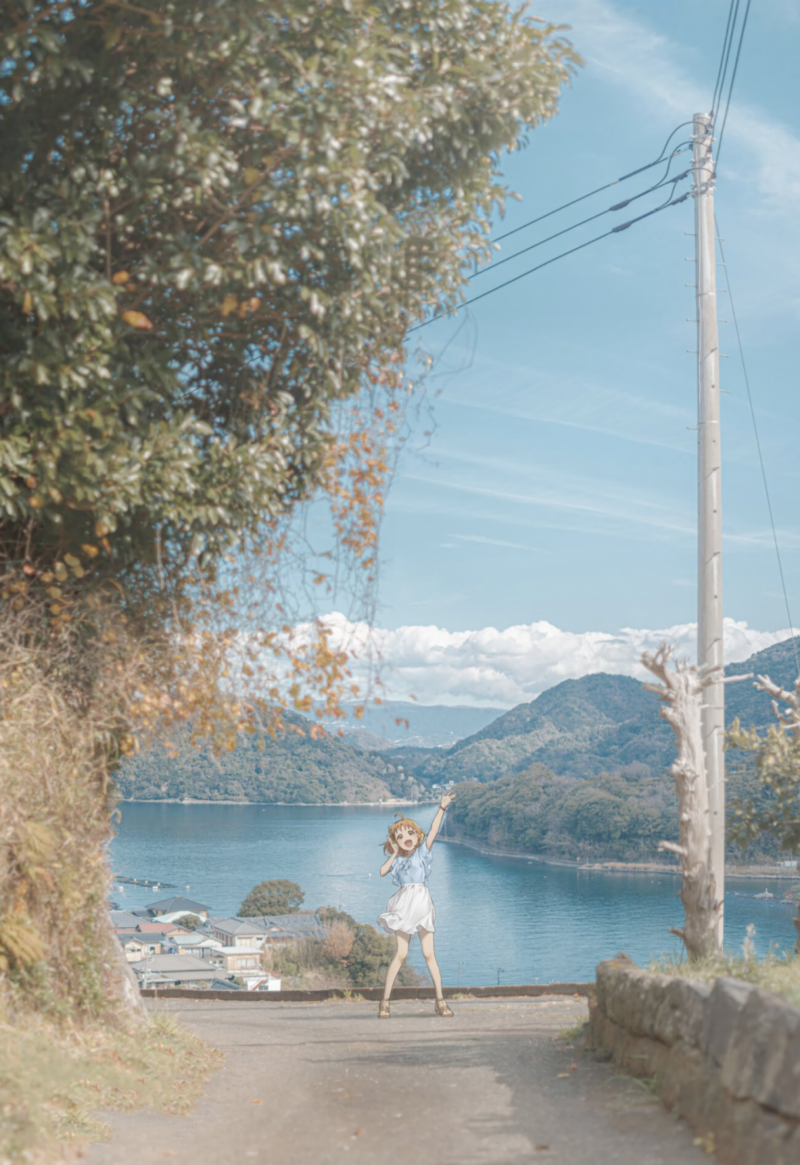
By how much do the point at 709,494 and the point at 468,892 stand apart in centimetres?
6906

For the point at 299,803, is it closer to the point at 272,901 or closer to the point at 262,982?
the point at 272,901

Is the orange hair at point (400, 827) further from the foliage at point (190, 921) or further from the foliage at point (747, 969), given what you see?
the foliage at point (190, 921)

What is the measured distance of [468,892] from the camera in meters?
72.4

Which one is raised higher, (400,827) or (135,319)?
(135,319)

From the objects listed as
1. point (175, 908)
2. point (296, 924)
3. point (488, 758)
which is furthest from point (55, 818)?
point (488, 758)

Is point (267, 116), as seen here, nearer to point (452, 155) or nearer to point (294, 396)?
point (452, 155)

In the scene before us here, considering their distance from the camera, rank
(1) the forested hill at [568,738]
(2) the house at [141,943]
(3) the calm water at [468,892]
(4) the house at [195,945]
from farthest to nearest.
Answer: (1) the forested hill at [568,738] → (3) the calm water at [468,892] → (4) the house at [195,945] → (2) the house at [141,943]

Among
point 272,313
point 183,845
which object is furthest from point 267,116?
point 183,845

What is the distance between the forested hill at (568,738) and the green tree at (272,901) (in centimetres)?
6454

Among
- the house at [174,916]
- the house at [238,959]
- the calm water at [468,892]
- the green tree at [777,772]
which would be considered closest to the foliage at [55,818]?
the green tree at [777,772]

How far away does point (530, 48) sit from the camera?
546cm

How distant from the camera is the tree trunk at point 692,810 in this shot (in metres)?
6.01

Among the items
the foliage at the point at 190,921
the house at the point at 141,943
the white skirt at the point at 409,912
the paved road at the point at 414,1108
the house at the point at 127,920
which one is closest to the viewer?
the paved road at the point at 414,1108

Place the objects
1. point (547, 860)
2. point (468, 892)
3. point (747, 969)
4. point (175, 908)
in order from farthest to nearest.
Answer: point (547, 860)
point (468, 892)
point (175, 908)
point (747, 969)
